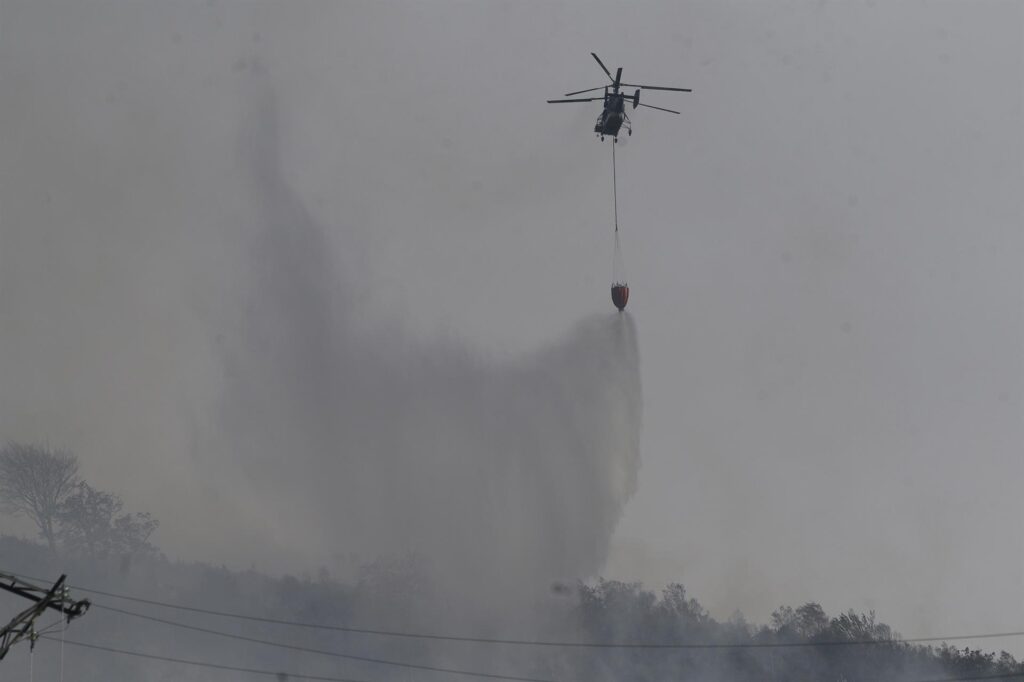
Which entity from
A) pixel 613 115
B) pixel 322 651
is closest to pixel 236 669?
pixel 322 651

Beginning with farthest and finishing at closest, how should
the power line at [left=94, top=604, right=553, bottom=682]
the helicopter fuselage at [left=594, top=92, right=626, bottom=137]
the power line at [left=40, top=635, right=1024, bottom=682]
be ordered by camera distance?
the power line at [left=94, top=604, right=553, bottom=682] → the power line at [left=40, top=635, right=1024, bottom=682] → the helicopter fuselage at [left=594, top=92, right=626, bottom=137]

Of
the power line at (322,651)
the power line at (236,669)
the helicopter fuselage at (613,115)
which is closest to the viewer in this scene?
the helicopter fuselage at (613,115)

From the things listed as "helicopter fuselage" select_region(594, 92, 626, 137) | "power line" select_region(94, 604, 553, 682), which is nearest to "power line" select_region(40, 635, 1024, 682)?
"power line" select_region(94, 604, 553, 682)

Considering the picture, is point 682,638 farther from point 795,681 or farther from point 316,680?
point 316,680

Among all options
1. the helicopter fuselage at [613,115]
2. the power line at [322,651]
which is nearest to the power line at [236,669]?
the power line at [322,651]

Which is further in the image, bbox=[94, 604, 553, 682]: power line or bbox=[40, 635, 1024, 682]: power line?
bbox=[94, 604, 553, 682]: power line

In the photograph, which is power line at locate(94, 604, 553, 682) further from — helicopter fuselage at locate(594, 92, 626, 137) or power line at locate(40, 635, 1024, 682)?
helicopter fuselage at locate(594, 92, 626, 137)

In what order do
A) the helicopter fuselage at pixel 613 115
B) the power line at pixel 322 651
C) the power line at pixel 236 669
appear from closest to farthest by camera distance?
1. the helicopter fuselage at pixel 613 115
2. the power line at pixel 236 669
3. the power line at pixel 322 651

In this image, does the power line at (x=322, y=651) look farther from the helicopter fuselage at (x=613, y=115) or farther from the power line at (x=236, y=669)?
the helicopter fuselage at (x=613, y=115)

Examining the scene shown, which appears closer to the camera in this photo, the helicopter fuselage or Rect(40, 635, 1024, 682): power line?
the helicopter fuselage

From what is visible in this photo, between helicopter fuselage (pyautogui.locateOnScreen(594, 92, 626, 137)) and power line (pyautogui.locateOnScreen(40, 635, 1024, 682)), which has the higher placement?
helicopter fuselage (pyautogui.locateOnScreen(594, 92, 626, 137))

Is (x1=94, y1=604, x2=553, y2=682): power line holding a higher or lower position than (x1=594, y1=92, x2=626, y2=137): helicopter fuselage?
lower

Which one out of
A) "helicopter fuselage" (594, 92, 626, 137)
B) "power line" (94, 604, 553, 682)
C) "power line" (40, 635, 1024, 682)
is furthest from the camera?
"power line" (94, 604, 553, 682)

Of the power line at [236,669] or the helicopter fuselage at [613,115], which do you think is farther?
the power line at [236,669]
